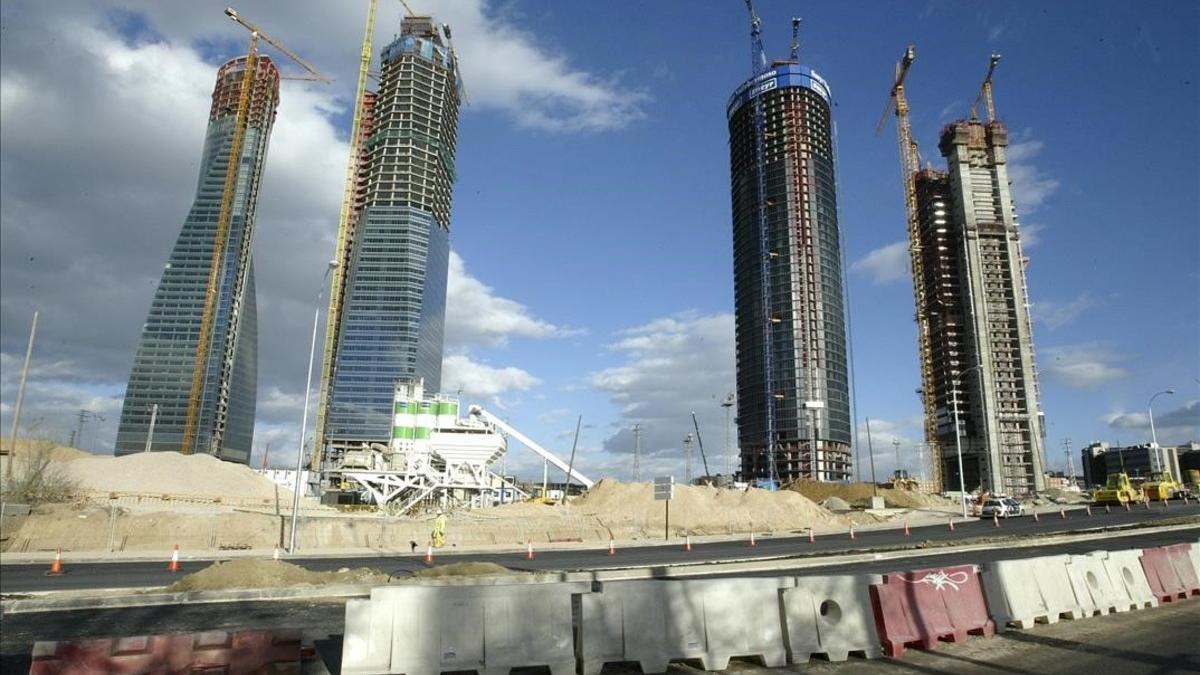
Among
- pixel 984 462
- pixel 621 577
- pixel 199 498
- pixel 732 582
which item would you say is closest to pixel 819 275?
pixel 984 462

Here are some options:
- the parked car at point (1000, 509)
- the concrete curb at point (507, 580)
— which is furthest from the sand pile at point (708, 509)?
the concrete curb at point (507, 580)

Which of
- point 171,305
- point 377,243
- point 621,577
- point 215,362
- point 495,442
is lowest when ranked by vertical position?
point 621,577

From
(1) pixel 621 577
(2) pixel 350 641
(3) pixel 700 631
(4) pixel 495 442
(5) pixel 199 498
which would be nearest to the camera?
(2) pixel 350 641

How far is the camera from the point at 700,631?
8156 millimetres

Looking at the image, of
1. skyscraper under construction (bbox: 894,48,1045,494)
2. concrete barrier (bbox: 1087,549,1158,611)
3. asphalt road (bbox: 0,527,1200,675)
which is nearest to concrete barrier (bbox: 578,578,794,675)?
asphalt road (bbox: 0,527,1200,675)

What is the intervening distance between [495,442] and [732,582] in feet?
214

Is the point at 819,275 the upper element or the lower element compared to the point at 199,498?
upper

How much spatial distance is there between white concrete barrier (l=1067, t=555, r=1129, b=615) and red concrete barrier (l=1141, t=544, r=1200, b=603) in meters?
1.39

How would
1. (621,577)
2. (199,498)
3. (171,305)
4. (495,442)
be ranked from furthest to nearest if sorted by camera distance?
(171,305) < (495,442) < (199,498) < (621,577)

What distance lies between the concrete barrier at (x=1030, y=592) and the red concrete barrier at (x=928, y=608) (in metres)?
0.30

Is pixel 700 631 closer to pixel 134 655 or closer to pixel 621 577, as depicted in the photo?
pixel 134 655

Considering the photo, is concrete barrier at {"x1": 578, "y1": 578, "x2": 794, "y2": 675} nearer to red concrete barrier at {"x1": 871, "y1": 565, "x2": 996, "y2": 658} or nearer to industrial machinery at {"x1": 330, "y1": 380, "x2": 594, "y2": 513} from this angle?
red concrete barrier at {"x1": 871, "y1": 565, "x2": 996, "y2": 658}

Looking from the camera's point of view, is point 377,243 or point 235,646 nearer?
point 235,646

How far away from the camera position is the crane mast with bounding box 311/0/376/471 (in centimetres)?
14675
